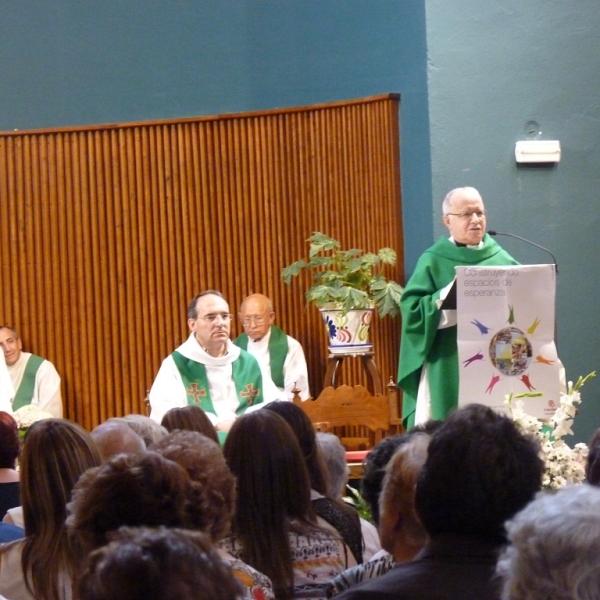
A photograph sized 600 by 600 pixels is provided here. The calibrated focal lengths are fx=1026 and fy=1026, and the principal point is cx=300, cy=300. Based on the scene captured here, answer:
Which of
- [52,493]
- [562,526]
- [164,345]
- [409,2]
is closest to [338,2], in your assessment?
[409,2]

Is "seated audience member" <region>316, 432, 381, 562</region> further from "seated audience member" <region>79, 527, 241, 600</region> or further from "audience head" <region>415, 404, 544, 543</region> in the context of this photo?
"seated audience member" <region>79, 527, 241, 600</region>

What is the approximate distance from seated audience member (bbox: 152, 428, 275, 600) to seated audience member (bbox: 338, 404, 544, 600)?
47 cm

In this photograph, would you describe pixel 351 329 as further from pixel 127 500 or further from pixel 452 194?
pixel 127 500

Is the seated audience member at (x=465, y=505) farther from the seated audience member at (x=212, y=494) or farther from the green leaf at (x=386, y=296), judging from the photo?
the green leaf at (x=386, y=296)

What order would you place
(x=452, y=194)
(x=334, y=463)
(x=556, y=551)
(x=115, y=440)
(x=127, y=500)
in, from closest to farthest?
1. (x=556, y=551)
2. (x=127, y=500)
3. (x=115, y=440)
4. (x=334, y=463)
5. (x=452, y=194)

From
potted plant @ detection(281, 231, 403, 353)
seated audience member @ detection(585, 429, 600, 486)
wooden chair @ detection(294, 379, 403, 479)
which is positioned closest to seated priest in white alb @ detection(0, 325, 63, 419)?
potted plant @ detection(281, 231, 403, 353)

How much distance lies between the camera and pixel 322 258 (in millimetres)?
8219

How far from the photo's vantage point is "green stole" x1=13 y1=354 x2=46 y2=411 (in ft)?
29.7

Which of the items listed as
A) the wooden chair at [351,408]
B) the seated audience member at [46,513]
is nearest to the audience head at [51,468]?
the seated audience member at [46,513]

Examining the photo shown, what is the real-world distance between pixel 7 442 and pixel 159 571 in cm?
272

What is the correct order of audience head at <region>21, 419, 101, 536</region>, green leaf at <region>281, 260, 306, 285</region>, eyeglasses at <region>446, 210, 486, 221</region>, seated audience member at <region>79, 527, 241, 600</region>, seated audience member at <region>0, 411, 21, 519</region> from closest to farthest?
seated audience member at <region>79, 527, 241, 600</region> → audience head at <region>21, 419, 101, 536</region> → seated audience member at <region>0, 411, 21, 519</region> → eyeglasses at <region>446, 210, 486, 221</region> → green leaf at <region>281, 260, 306, 285</region>

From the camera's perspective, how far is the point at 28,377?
9117 millimetres

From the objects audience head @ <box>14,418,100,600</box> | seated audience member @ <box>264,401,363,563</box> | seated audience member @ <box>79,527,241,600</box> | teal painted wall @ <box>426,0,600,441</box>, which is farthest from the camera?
teal painted wall @ <box>426,0,600,441</box>

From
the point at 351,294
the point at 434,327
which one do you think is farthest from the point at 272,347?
the point at 434,327
